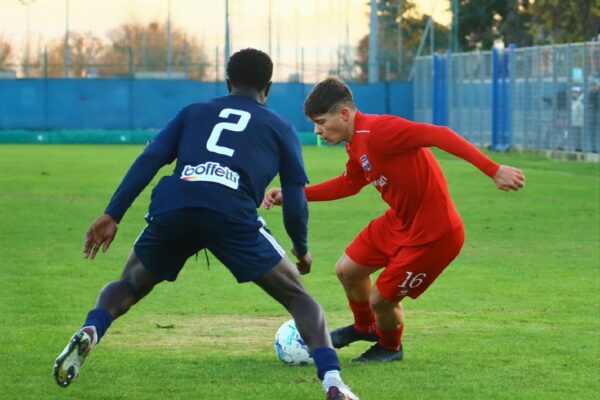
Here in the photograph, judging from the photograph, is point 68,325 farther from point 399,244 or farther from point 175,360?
point 399,244

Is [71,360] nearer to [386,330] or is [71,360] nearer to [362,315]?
[386,330]

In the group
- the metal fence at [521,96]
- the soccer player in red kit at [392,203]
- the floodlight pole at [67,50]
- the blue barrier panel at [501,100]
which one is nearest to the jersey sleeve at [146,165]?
the soccer player in red kit at [392,203]

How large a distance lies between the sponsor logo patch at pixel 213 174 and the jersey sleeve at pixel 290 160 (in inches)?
10.4

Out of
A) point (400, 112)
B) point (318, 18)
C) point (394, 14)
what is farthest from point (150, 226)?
point (394, 14)

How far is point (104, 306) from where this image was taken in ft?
23.6

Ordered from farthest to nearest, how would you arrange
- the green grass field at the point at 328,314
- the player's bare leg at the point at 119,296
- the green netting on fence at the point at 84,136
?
the green netting on fence at the point at 84,136
the green grass field at the point at 328,314
the player's bare leg at the point at 119,296

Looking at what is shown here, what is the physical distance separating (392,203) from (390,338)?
2.72ft

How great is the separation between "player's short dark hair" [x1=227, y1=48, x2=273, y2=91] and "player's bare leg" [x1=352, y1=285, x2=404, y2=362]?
169cm

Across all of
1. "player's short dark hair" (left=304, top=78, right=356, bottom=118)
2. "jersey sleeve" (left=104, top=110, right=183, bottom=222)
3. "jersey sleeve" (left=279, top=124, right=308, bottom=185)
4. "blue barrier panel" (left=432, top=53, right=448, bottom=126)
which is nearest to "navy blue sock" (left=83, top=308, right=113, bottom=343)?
"jersey sleeve" (left=104, top=110, right=183, bottom=222)

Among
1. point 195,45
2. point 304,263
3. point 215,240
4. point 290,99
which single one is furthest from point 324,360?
point 195,45

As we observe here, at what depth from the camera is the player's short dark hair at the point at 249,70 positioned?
23.7 feet

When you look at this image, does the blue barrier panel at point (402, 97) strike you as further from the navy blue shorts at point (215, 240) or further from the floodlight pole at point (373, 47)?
the navy blue shorts at point (215, 240)

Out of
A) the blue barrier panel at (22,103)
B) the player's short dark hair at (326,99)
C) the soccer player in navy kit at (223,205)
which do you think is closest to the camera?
the soccer player in navy kit at (223,205)

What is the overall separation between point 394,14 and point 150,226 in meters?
62.4
